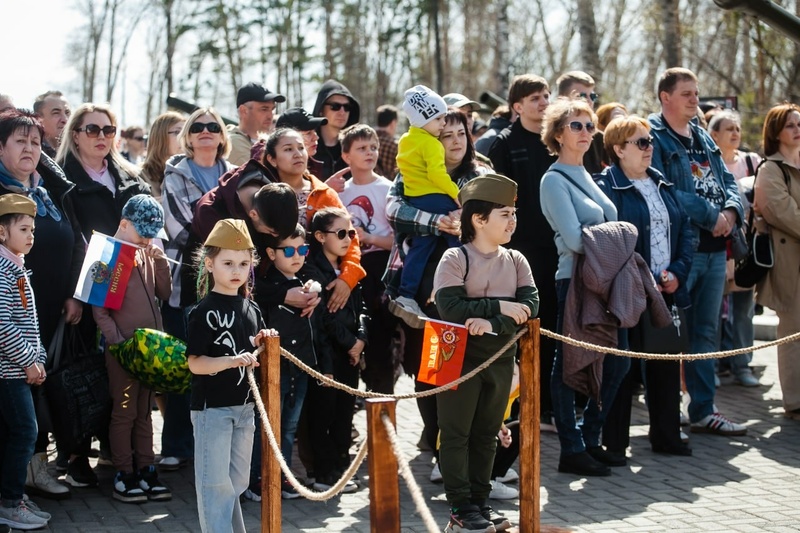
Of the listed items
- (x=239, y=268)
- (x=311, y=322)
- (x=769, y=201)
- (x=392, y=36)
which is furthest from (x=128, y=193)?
(x=392, y=36)

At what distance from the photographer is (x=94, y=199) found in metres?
6.75

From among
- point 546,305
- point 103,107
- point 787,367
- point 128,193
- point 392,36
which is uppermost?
point 392,36

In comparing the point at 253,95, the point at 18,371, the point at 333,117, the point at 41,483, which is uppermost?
the point at 253,95

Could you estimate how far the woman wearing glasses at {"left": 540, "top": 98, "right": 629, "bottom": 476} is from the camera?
6879mm

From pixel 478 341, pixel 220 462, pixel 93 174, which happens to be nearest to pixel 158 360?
pixel 220 462

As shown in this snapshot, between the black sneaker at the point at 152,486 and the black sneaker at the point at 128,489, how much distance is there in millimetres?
41

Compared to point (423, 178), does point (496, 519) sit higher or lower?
lower

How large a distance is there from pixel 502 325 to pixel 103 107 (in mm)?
3076

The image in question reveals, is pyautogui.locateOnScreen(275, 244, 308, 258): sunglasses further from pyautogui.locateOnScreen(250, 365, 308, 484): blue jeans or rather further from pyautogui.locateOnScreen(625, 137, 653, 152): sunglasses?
pyautogui.locateOnScreen(625, 137, 653, 152): sunglasses

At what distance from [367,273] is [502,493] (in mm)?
1873

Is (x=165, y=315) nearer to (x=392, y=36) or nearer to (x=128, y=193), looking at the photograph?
(x=128, y=193)

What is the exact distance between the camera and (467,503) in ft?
18.7

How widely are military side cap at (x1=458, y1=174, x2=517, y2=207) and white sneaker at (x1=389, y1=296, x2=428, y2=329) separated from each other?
992mm

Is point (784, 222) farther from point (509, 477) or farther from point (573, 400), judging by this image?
point (509, 477)
